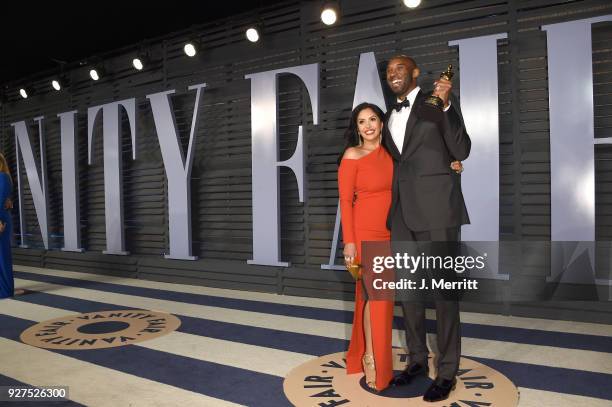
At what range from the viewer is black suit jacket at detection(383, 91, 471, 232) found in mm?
2475

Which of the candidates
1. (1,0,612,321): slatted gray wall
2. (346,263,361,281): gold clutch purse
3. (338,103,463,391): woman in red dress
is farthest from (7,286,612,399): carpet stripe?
(1,0,612,321): slatted gray wall

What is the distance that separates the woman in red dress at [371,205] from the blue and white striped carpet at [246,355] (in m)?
0.59

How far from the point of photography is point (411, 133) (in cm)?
257

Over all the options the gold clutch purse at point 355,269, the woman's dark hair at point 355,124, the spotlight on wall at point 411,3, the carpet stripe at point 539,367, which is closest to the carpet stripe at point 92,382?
the gold clutch purse at point 355,269

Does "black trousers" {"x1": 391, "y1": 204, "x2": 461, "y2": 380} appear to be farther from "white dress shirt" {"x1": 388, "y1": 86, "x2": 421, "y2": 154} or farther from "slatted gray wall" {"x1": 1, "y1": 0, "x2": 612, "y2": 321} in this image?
"slatted gray wall" {"x1": 1, "y1": 0, "x2": 612, "y2": 321}

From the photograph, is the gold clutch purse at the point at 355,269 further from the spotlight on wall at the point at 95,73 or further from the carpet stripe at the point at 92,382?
the spotlight on wall at the point at 95,73

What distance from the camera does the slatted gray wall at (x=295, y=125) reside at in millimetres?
4340

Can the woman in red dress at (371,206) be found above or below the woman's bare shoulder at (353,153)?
below

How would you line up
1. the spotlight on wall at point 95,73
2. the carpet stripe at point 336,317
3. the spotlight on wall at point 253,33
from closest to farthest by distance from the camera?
the carpet stripe at point 336,317 → the spotlight on wall at point 253,33 → the spotlight on wall at point 95,73

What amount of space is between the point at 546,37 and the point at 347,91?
6.53 ft

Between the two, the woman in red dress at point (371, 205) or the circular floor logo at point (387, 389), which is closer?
the circular floor logo at point (387, 389)

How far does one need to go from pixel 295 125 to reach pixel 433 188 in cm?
334

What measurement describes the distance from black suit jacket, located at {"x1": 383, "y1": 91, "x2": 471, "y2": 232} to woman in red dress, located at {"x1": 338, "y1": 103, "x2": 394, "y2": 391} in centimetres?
15

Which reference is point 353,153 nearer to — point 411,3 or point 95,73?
point 411,3
